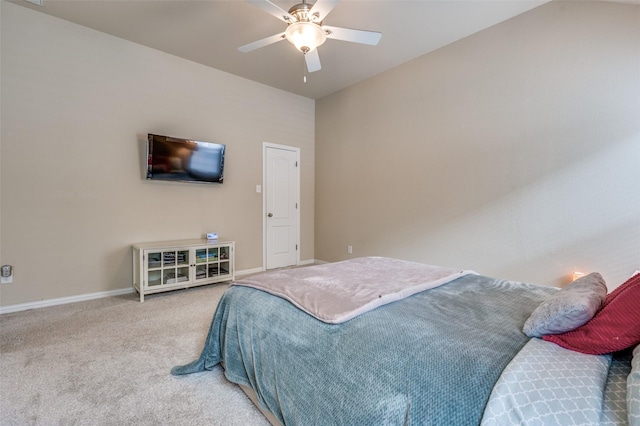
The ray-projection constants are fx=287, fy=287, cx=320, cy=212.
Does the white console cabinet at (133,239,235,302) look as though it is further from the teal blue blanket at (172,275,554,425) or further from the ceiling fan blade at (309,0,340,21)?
the ceiling fan blade at (309,0,340,21)

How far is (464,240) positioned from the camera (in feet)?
11.2

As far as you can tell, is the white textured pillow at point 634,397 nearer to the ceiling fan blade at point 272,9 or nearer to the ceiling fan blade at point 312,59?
the ceiling fan blade at point 272,9

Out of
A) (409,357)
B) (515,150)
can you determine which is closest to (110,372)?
(409,357)

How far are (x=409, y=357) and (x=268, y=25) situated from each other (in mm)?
3378

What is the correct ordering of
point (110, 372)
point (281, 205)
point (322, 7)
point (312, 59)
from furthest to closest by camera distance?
point (281, 205), point (312, 59), point (322, 7), point (110, 372)

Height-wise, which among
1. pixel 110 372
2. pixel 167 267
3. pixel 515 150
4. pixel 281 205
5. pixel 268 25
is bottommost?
pixel 110 372

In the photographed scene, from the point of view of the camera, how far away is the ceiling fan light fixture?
89.6 inches

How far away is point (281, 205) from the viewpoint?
4.94 meters

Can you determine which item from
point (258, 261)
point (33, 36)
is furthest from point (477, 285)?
point (33, 36)

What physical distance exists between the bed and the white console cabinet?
1.71 meters

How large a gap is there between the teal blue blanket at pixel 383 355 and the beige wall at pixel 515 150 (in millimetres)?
1452

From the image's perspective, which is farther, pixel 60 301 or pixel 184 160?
pixel 184 160

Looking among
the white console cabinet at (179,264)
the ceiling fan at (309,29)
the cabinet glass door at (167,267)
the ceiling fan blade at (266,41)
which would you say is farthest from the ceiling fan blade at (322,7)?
the cabinet glass door at (167,267)

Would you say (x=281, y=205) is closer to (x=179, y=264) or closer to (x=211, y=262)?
(x=211, y=262)
